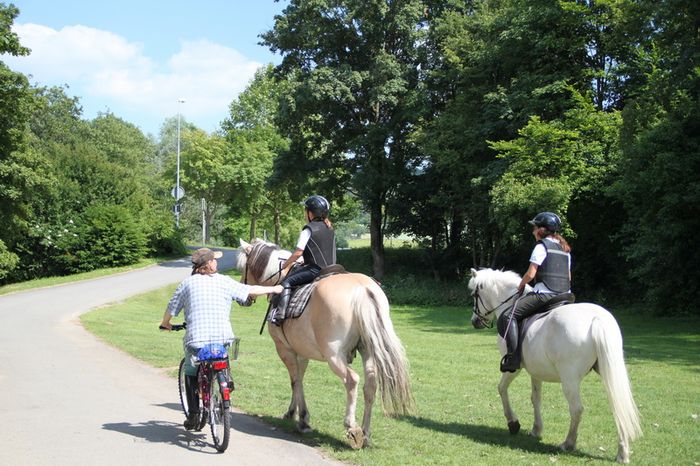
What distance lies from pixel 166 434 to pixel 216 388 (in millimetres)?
1130

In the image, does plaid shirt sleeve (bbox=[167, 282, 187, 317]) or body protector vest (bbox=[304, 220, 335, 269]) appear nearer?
plaid shirt sleeve (bbox=[167, 282, 187, 317])

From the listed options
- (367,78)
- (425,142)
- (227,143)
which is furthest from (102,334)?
(227,143)

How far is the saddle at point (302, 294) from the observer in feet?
25.7

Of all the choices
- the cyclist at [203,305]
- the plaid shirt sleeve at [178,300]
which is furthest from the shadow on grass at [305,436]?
the plaid shirt sleeve at [178,300]

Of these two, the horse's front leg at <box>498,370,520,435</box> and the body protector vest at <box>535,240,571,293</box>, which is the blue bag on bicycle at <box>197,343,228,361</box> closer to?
the horse's front leg at <box>498,370,520,435</box>

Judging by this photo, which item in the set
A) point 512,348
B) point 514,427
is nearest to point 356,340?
point 512,348

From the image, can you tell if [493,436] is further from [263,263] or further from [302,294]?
[263,263]

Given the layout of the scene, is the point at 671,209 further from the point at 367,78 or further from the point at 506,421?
the point at 367,78

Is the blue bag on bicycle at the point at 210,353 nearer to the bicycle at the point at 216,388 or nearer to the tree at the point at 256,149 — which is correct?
the bicycle at the point at 216,388

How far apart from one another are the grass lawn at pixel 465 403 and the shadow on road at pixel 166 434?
1184mm

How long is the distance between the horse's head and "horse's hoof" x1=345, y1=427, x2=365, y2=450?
2.46 metres

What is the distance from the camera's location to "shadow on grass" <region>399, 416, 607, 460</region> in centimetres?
758

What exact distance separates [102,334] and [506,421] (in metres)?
11.9

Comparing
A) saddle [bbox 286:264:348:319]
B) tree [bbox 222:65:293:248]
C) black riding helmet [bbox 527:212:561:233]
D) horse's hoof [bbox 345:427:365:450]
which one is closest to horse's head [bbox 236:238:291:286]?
saddle [bbox 286:264:348:319]
